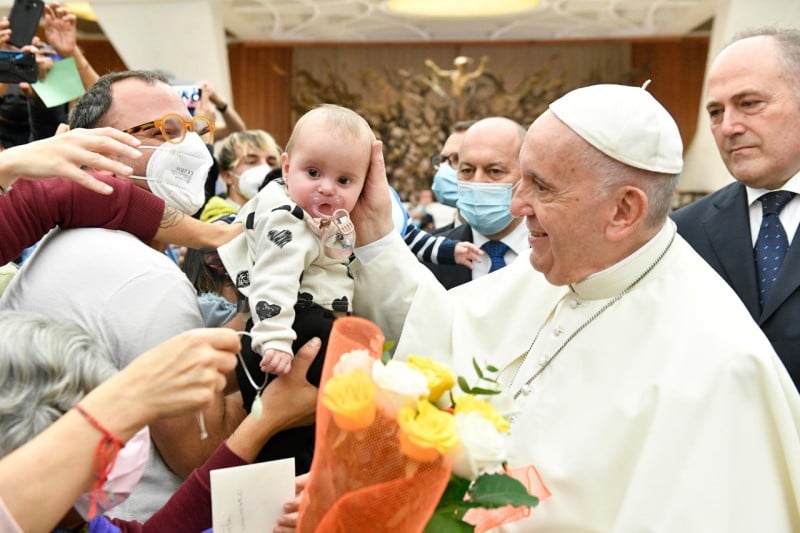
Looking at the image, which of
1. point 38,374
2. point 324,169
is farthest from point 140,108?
point 38,374

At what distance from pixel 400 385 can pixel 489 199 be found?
8.36 ft

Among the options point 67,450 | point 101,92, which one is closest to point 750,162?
point 101,92

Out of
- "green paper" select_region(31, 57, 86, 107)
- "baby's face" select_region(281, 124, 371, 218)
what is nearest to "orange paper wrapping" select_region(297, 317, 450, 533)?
"baby's face" select_region(281, 124, 371, 218)

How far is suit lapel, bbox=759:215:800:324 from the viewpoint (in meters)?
2.92

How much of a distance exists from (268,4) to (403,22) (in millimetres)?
2368

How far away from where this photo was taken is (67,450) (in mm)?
1583

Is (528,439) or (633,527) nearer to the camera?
(633,527)

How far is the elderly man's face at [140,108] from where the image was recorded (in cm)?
269

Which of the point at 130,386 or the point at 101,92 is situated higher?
the point at 101,92

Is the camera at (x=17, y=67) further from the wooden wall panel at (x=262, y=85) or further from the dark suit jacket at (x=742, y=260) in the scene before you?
the wooden wall panel at (x=262, y=85)

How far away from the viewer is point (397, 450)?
5.62ft

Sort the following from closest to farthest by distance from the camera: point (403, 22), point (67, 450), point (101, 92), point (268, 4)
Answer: point (67, 450) → point (101, 92) → point (268, 4) → point (403, 22)

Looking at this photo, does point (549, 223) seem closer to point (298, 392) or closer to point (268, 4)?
point (298, 392)

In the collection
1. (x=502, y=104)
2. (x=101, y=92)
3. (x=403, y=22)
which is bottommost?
(x=502, y=104)
